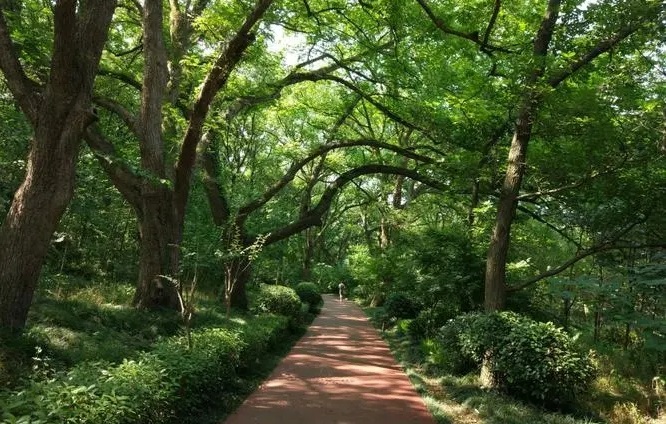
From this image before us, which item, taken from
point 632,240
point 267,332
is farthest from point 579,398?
point 267,332

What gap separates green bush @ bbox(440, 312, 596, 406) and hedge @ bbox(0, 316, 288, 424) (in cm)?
414

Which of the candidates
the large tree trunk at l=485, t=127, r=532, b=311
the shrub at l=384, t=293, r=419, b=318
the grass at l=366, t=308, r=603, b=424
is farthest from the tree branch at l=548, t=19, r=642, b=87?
the shrub at l=384, t=293, r=419, b=318

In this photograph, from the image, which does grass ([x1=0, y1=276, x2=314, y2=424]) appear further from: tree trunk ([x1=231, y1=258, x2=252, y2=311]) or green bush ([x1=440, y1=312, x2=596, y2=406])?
green bush ([x1=440, y1=312, x2=596, y2=406])

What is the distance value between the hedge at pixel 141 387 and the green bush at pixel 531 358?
13.6 ft

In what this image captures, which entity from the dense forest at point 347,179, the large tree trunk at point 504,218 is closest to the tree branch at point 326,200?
the dense forest at point 347,179

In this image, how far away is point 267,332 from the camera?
10.9 metres

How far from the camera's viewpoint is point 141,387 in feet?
15.3

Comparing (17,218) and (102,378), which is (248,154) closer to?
(17,218)

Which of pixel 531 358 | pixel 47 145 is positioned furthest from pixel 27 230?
pixel 531 358

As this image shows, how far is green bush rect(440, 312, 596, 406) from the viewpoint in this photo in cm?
680

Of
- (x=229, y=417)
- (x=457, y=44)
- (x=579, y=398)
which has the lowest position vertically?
(x=229, y=417)

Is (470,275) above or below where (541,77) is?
below

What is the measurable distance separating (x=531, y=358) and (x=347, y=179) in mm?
8042

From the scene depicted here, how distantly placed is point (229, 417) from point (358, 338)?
28.5 feet
